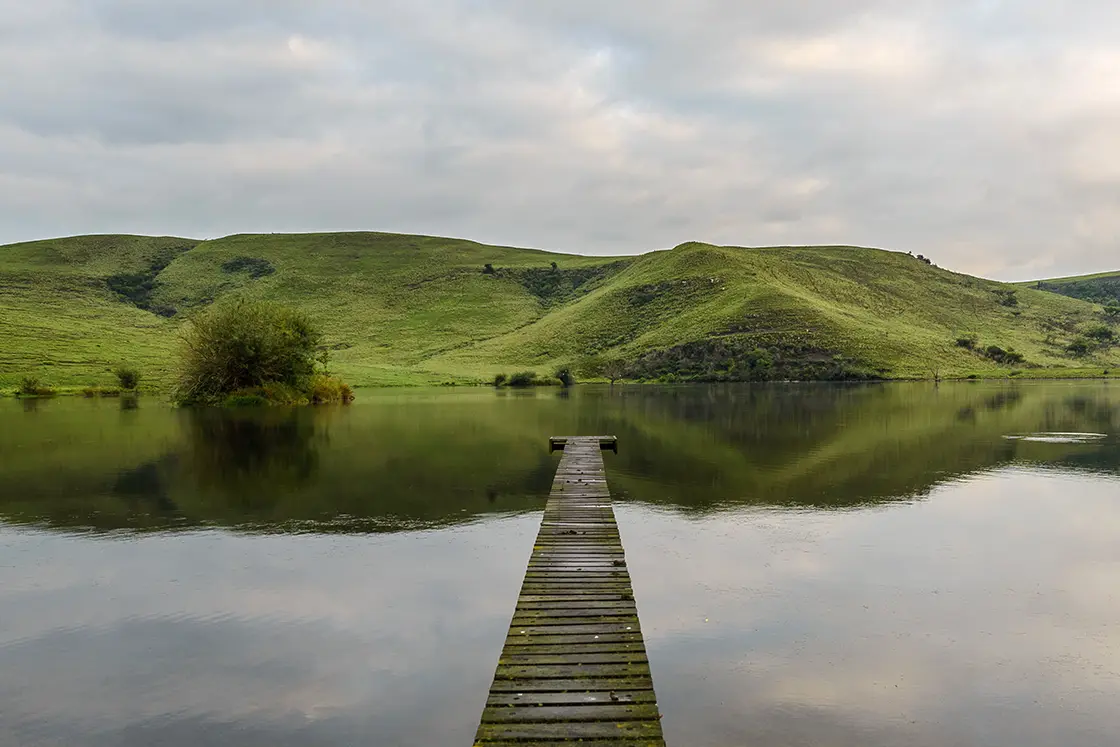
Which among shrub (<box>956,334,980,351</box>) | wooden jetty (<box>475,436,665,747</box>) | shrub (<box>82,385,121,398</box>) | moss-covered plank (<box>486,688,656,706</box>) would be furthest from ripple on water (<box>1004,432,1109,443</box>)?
shrub (<box>956,334,980,351</box>)

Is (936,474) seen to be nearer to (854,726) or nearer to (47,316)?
(854,726)

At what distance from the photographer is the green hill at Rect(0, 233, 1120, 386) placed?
375 ft

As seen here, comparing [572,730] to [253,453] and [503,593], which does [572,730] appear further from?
[253,453]

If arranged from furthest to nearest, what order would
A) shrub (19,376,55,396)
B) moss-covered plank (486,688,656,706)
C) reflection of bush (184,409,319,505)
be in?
1. shrub (19,376,55,396)
2. reflection of bush (184,409,319,505)
3. moss-covered plank (486,688,656,706)

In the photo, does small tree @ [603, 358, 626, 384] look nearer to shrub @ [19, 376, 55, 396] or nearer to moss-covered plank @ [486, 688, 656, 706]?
shrub @ [19, 376, 55, 396]

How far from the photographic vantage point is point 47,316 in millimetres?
123188

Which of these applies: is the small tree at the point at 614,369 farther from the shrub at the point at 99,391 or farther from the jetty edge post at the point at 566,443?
the jetty edge post at the point at 566,443

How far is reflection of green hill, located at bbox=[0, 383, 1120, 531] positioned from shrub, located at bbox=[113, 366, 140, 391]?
23.5m

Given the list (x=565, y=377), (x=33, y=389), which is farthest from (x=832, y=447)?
(x=565, y=377)

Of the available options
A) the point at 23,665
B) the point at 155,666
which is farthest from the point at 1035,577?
the point at 23,665

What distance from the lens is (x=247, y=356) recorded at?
2530 inches

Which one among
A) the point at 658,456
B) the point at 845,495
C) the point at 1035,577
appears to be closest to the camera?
the point at 1035,577

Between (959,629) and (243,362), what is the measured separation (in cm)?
6162

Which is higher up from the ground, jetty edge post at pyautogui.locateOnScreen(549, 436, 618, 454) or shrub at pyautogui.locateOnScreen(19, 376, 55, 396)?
shrub at pyautogui.locateOnScreen(19, 376, 55, 396)
